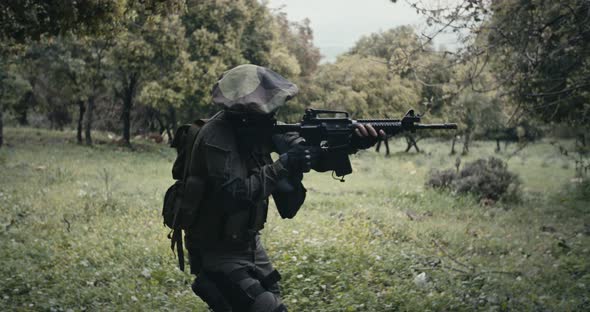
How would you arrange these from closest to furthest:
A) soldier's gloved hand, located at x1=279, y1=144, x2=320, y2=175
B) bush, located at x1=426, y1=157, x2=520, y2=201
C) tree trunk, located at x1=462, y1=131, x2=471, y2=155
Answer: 1. soldier's gloved hand, located at x1=279, y1=144, x2=320, y2=175
2. bush, located at x1=426, y1=157, x2=520, y2=201
3. tree trunk, located at x1=462, y1=131, x2=471, y2=155

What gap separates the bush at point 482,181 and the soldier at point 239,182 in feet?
39.8

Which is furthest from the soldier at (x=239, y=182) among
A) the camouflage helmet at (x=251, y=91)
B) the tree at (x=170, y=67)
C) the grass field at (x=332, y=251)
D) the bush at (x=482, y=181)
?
the tree at (x=170, y=67)

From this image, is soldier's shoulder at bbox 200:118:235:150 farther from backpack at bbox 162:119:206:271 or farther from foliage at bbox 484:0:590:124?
foliage at bbox 484:0:590:124

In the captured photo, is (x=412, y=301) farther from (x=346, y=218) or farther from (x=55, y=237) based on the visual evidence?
(x=55, y=237)

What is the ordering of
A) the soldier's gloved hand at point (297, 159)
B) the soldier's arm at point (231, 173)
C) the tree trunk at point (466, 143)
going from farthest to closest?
the tree trunk at point (466, 143), the soldier's gloved hand at point (297, 159), the soldier's arm at point (231, 173)

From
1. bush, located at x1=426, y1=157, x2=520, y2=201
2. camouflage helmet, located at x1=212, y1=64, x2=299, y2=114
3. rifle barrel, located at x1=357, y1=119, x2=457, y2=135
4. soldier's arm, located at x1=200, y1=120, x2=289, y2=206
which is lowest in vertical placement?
bush, located at x1=426, y1=157, x2=520, y2=201

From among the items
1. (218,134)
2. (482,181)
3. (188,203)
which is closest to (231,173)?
(218,134)

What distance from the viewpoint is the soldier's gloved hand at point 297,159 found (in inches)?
156

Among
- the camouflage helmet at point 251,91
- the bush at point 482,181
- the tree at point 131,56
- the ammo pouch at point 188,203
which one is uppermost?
the tree at point 131,56

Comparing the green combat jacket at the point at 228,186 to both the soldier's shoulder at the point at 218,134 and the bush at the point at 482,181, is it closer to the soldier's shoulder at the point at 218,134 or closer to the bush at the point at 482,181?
the soldier's shoulder at the point at 218,134

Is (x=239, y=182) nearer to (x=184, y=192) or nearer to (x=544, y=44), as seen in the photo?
(x=184, y=192)

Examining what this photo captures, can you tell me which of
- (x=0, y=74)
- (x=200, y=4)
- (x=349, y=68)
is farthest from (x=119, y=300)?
(x=349, y=68)

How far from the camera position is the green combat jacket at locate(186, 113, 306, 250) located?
12.7ft

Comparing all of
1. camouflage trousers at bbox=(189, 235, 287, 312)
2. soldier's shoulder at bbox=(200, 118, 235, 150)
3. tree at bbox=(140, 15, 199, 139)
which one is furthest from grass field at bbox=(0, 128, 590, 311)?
tree at bbox=(140, 15, 199, 139)
